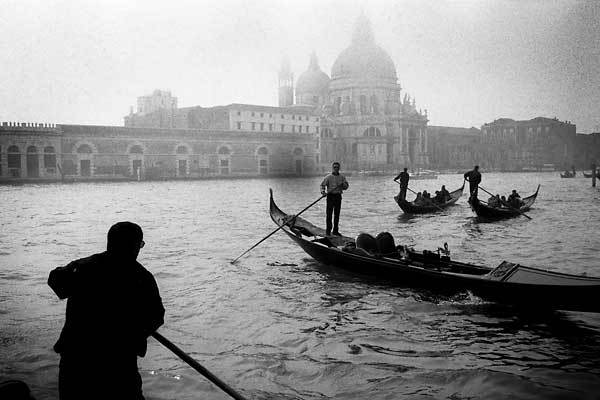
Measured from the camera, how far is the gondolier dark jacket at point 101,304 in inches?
96.0

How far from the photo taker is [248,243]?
1115 centimetres

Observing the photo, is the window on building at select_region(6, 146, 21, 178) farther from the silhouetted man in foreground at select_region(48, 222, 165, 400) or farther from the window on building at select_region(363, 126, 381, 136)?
the silhouetted man in foreground at select_region(48, 222, 165, 400)

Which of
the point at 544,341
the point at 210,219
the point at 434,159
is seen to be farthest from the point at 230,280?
the point at 434,159

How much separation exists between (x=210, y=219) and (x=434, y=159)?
56.7 metres

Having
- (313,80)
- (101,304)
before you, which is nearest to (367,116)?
(313,80)

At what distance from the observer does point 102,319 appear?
2.46m

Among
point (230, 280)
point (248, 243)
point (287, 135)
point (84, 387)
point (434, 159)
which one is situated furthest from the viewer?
point (434, 159)

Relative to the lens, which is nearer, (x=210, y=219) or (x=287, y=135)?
(x=210, y=219)

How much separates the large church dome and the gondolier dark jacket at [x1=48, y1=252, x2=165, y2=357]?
59.1m

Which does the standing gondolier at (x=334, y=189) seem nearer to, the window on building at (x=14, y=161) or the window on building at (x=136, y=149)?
the window on building at (x=14, y=161)

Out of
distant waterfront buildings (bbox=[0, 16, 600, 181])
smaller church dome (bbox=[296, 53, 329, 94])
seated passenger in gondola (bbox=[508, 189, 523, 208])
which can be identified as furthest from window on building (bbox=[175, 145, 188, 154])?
seated passenger in gondola (bbox=[508, 189, 523, 208])

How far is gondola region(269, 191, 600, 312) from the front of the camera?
4.99m

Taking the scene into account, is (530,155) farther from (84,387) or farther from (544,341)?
(84,387)

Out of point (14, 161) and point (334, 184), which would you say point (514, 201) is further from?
point (14, 161)
